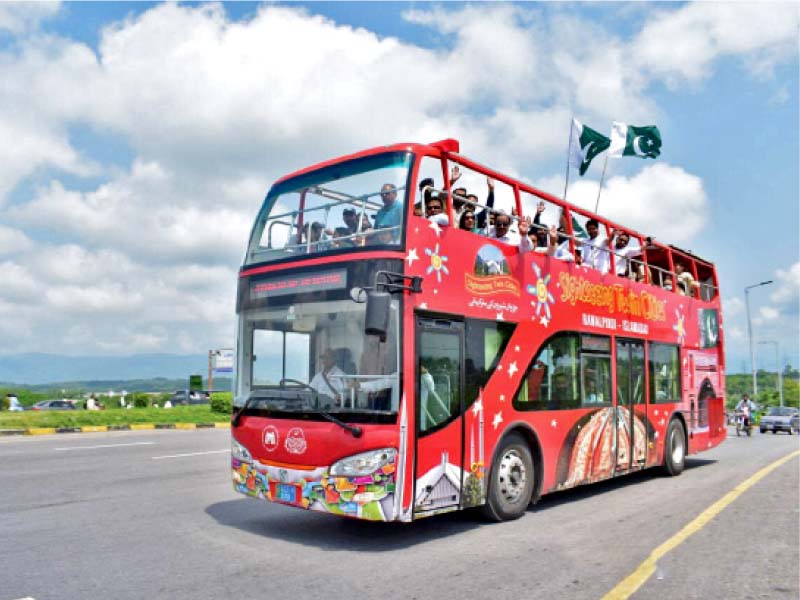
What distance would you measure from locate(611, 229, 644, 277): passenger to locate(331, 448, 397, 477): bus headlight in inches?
241

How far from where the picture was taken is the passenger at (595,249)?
10.3 meters

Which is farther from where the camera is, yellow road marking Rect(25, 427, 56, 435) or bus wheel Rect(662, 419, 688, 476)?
yellow road marking Rect(25, 427, 56, 435)

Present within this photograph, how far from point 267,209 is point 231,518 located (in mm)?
3734

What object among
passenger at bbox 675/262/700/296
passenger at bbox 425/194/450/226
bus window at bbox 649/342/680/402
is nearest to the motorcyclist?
passenger at bbox 675/262/700/296

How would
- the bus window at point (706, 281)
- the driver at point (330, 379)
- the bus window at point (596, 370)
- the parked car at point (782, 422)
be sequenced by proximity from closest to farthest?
the driver at point (330, 379) → the bus window at point (596, 370) → the bus window at point (706, 281) → the parked car at point (782, 422)

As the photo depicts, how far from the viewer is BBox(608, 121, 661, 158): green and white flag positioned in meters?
15.3

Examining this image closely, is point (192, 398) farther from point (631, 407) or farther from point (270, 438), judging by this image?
point (270, 438)

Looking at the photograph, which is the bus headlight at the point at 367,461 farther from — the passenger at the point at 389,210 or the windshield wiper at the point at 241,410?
the passenger at the point at 389,210

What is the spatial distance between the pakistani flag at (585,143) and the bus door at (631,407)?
17.6ft

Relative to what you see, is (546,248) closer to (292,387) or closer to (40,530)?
(292,387)

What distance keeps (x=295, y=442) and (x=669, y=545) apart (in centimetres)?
383

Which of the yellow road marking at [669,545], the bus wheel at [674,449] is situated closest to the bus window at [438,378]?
the yellow road marking at [669,545]

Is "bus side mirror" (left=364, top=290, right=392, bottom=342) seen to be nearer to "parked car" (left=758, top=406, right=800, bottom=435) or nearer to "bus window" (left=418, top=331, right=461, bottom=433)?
"bus window" (left=418, top=331, right=461, bottom=433)

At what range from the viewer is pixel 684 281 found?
45.1 ft
